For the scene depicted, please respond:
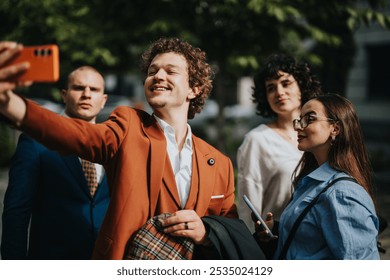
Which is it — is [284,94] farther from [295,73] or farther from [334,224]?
[334,224]

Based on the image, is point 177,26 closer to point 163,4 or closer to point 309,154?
point 163,4

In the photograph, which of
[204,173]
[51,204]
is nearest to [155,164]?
[204,173]

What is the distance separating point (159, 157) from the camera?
2.11 metres

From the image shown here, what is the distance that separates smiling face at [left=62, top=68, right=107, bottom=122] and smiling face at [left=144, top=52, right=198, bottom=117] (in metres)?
0.84

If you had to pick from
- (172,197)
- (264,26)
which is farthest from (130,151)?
(264,26)

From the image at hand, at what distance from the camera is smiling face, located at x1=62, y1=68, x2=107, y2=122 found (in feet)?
9.90

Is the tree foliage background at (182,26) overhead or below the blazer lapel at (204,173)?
overhead

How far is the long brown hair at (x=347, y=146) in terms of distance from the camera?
7.48 ft

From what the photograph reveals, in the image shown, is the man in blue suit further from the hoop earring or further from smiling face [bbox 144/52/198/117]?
the hoop earring

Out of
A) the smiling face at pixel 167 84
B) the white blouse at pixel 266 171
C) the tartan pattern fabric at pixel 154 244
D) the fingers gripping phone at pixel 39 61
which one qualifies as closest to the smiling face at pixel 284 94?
the white blouse at pixel 266 171

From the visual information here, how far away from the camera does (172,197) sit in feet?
6.98

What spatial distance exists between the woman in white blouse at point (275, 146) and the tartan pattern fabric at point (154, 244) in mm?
1265

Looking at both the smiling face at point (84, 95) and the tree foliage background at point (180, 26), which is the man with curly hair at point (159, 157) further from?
the tree foliage background at point (180, 26)
